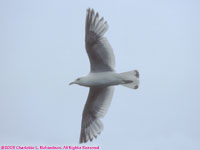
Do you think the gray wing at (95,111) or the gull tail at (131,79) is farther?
the gray wing at (95,111)

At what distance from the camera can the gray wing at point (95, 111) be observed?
1142cm

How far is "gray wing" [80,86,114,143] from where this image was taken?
11.4 m

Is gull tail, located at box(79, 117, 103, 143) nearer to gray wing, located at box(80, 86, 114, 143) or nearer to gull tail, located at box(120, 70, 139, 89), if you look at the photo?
gray wing, located at box(80, 86, 114, 143)

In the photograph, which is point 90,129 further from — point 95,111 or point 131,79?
point 131,79

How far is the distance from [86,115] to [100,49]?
180cm

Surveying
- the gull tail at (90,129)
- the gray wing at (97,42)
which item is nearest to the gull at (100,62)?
the gray wing at (97,42)

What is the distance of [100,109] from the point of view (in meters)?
11.5

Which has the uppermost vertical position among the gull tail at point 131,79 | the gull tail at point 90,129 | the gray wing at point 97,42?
the gray wing at point 97,42

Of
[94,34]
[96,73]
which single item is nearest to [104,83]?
[96,73]

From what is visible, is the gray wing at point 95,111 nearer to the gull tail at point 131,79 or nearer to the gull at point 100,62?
the gull at point 100,62

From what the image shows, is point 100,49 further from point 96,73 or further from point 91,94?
point 91,94

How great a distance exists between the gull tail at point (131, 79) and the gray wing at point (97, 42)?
41 cm

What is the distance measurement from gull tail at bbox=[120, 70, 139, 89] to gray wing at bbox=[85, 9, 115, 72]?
41 centimetres

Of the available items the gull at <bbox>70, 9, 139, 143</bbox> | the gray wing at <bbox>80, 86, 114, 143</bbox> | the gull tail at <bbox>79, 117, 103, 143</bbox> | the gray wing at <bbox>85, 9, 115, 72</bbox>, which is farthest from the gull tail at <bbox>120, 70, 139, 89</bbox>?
the gull tail at <bbox>79, 117, 103, 143</bbox>
